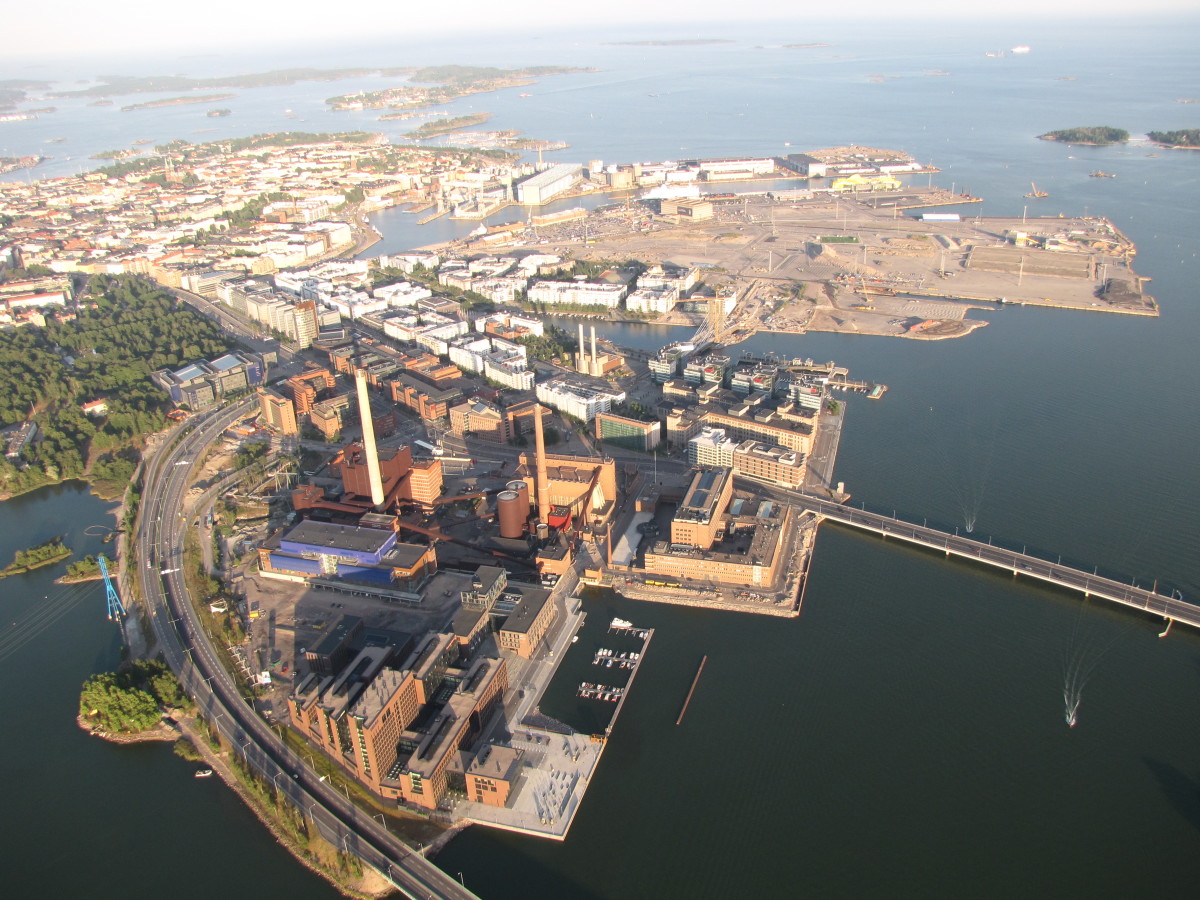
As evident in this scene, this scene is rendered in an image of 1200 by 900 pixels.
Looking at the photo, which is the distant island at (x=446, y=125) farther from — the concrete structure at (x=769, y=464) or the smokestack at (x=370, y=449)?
the concrete structure at (x=769, y=464)

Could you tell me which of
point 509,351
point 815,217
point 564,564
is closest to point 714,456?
point 564,564

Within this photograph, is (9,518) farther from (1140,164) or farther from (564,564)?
(1140,164)

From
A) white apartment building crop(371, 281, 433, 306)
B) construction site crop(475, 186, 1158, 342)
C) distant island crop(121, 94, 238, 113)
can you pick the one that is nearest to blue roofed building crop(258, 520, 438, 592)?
construction site crop(475, 186, 1158, 342)

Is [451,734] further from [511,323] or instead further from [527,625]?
[511,323]

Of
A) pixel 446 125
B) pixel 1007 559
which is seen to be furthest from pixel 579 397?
pixel 446 125

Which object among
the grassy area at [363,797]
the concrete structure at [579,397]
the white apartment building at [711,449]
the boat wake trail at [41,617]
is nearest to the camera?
the grassy area at [363,797]

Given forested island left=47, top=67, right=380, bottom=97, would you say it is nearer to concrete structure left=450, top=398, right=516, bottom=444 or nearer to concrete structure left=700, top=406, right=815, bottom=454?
concrete structure left=450, top=398, right=516, bottom=444

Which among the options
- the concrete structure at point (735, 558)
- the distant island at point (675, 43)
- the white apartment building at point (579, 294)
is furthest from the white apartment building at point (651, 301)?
the distant island at point (675, 43)
